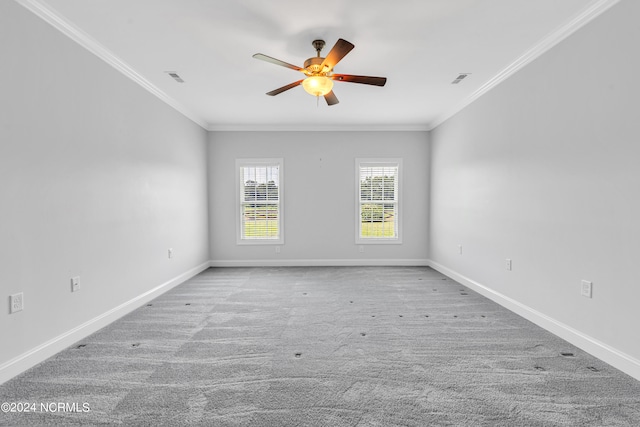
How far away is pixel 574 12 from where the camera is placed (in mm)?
2357

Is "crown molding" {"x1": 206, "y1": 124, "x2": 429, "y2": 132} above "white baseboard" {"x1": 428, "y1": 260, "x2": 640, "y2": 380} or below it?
above

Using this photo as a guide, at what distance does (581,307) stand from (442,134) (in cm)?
347

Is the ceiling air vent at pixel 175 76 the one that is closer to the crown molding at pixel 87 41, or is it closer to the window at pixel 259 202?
the crown molding at pixel 87 41

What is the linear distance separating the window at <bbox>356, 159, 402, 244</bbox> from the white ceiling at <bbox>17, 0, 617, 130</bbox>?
5.88 ft

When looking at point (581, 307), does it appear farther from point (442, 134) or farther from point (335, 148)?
point (335, 148)

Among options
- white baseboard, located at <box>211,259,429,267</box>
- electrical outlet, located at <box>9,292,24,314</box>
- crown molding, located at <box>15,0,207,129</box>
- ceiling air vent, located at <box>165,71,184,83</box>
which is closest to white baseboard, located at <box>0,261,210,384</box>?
electrical outlet, located at <box>9,292,24,314</box>

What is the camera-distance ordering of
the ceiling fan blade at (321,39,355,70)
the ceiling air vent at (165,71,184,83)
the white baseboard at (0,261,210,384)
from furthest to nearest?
the ceiling air vent at (165,71,184,83)
the ceiling fan blade at (321,39,355,70)
the white baseboard at (0,261,210,384)

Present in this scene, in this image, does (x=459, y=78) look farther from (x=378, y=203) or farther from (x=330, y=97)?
(x=378, y=203)

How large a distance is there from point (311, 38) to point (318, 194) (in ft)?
10.7

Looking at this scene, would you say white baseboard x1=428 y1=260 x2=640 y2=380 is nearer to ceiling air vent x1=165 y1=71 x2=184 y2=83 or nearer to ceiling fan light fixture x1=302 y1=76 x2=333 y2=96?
ceiling fan light fixture x1=302 y1=76 x2=333 y2=96

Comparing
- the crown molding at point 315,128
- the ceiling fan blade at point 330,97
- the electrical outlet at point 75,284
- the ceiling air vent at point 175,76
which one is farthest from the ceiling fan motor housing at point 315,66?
the crown molding at point 315,128

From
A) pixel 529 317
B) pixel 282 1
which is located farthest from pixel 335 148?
pixel 529 317

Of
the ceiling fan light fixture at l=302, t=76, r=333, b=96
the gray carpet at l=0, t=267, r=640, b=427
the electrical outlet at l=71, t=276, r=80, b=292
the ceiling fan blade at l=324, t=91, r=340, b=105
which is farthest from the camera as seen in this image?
the ceiling fan blade at l=324, t=91, r=340, b=105

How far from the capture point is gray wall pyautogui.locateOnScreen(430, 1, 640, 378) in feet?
6.86
